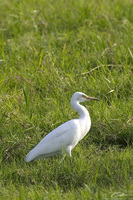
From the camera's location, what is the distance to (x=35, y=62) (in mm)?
6105

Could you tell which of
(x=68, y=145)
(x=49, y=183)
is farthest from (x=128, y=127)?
(x=49, y=183)

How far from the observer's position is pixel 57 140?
448 centimetres

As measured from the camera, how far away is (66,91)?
5.67m

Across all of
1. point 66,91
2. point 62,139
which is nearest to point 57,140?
point 62,139

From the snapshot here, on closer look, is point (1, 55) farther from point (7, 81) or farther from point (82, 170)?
point (82, 170)

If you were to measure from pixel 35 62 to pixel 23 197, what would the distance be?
2691 millimetres

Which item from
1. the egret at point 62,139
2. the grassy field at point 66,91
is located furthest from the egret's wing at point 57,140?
the grassy field at point 66,91

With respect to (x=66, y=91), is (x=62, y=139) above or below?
above

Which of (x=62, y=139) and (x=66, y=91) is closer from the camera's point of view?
(x=62, y=139)

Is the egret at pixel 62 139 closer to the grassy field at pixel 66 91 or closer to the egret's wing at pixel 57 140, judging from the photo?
the egret's wing at pixel 57 140

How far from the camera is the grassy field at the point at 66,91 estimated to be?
4094mm

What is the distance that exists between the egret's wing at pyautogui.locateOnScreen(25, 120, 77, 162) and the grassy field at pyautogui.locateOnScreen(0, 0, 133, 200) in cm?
12

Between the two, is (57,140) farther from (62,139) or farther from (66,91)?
(66,91)

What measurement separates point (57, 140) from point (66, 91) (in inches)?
51.1
